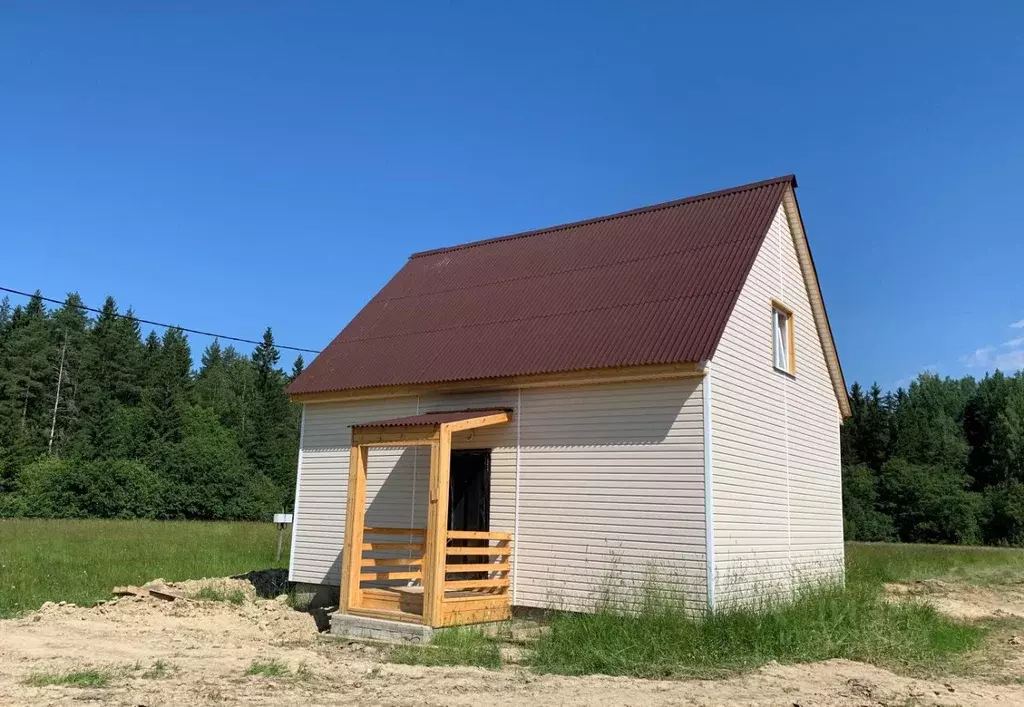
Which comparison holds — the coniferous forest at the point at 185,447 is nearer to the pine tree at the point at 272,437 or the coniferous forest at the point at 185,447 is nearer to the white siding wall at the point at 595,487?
the pine tree at the point at 272,437

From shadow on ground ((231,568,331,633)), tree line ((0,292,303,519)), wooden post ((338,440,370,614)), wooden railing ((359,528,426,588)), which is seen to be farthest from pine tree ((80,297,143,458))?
wooden post ((338,440,370,614))

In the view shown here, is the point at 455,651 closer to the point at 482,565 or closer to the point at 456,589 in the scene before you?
the point at 456,589

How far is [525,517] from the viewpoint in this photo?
1252cm

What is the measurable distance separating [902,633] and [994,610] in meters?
7.25

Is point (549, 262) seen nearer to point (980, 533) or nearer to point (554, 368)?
point (554, 368)

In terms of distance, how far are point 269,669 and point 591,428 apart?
5555 millimetres

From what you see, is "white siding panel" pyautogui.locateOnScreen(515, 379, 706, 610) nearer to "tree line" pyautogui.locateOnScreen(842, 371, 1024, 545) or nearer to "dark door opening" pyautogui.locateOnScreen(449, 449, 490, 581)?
"dark door opening" pyautogui.locateOnScreen(449, 449, 490, 581)

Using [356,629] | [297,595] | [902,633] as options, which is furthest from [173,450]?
[902,633]

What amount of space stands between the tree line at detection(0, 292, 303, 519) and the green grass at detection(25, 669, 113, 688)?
4304cm

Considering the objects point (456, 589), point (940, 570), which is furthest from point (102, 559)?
point (940, 570)

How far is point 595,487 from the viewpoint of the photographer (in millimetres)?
11938

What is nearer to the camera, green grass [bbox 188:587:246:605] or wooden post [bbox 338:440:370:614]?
wooden post [bbox 338:440:370:614]

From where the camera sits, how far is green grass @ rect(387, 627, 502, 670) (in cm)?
985

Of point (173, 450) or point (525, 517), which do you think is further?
point (173, 450)
